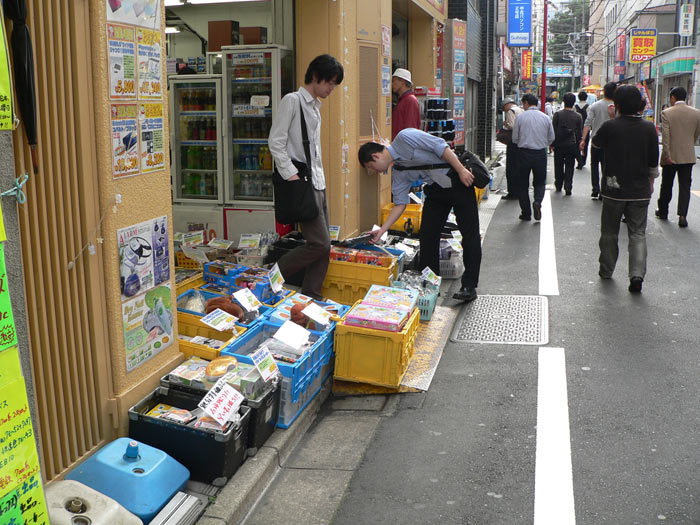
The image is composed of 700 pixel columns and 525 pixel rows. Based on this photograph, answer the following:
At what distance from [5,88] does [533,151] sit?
1068 centimetres

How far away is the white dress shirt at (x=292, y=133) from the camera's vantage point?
611cm

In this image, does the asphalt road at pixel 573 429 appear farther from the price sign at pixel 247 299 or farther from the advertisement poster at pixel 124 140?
the advertisement poster at pixel 124 140

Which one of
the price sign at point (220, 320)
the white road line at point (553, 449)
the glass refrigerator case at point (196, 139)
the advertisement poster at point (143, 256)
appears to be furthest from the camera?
the glass refrigerator case at point (196, 139)

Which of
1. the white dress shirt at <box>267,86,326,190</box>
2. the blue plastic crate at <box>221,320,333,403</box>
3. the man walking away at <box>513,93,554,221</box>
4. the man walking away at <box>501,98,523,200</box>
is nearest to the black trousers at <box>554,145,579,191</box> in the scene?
the man walking away at <box>501,98,523,200</box>

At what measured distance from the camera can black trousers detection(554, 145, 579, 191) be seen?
14.9m

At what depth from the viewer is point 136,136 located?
404 cm

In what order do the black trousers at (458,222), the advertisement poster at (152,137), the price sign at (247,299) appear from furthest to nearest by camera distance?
the black trousers at (458,222) → the price sign at (247,299) → the advertisement poster at (152,137)

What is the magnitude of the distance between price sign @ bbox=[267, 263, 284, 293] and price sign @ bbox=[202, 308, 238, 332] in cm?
84

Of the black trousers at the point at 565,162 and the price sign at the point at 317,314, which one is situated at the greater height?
the black trousers at the point at 565,162

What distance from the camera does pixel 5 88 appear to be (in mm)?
2770

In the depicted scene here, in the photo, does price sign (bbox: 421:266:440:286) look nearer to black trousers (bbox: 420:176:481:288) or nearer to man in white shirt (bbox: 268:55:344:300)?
black trousers (bbox: 420:176:481:288)

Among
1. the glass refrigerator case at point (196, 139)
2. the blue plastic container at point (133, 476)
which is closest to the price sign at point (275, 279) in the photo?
the glass refrigerator case at point (196, 139)

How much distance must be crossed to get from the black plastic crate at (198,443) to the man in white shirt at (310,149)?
2.62 metres

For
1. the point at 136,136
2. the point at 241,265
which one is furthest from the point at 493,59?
the point at 136,136
